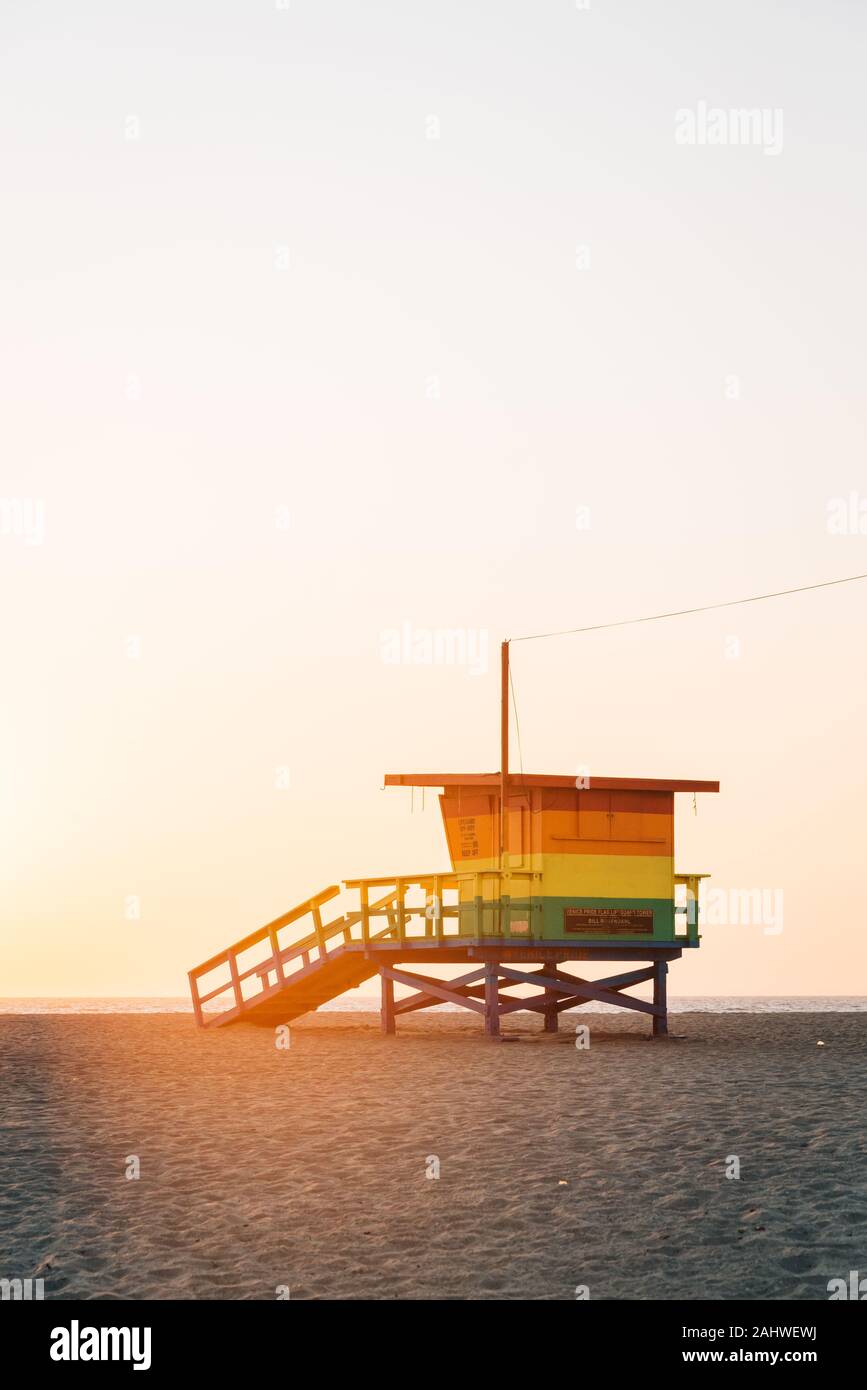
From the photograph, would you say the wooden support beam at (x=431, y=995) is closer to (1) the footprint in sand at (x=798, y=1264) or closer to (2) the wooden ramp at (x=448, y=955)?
(2) the wooden ramp at (x=448, y=955)

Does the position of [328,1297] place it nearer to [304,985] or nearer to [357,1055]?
[357,1055]

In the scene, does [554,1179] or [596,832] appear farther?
[596,832]

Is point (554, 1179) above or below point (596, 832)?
below

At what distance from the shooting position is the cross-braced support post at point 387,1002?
Answer: 87.0ft

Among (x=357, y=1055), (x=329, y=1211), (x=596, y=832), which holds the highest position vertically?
(x=596, y=832)

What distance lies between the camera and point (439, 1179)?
12.0 meters

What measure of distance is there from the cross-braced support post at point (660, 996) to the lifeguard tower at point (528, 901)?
26mm

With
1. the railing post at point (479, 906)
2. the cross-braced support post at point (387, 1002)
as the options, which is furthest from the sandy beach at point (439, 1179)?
the cross-braced support post at point (387, 1002)

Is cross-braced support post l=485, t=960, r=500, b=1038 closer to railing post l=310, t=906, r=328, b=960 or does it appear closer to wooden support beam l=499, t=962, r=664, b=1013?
wooden support beam l=499, t=962, r=664, b=1013

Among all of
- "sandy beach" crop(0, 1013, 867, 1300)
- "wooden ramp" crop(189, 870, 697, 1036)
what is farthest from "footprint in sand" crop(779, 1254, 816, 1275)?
"wooden ramp" crop(189, 870, 697, 1036)

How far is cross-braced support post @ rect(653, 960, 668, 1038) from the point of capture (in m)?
26.0

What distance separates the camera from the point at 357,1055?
2238 cm
